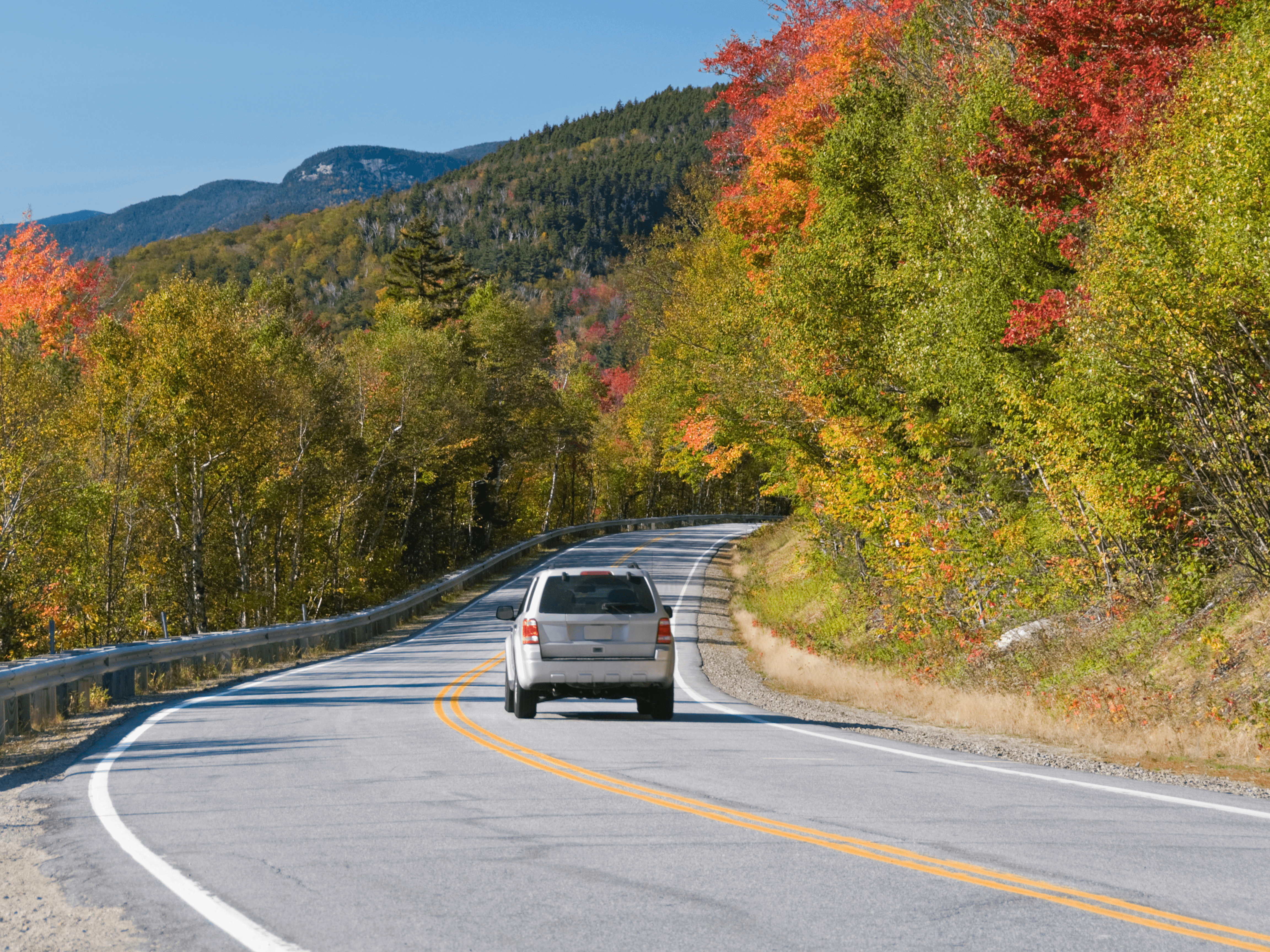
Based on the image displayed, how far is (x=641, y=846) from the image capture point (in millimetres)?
6379

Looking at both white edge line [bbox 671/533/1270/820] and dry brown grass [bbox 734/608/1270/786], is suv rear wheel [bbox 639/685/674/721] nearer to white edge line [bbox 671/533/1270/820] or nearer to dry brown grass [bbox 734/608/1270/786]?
white edge line [bbox 671/533/1270/820]

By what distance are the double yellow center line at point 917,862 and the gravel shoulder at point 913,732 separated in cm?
376

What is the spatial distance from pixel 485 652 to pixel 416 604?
443 inches

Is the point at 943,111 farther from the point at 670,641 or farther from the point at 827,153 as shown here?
the point at 670,641

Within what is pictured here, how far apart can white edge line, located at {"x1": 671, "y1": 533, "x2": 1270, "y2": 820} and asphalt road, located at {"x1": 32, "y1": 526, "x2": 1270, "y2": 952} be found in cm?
7

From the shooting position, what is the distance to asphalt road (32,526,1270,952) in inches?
189

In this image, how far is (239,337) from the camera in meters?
36.8

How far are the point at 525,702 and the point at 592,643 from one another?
1195 millimetres

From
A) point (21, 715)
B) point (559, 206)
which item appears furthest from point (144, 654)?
point (559, 206)

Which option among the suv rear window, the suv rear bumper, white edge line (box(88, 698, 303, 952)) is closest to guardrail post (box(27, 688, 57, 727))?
white edge line (box(88, 698, 303, 952))

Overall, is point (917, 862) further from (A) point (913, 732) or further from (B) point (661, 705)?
(B) point (661, 705)

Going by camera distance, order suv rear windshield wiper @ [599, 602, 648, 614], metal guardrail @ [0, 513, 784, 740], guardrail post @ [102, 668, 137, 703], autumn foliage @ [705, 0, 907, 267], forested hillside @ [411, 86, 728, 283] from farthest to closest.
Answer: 1. forested hillside @ [411, 86, 728, 283]
2. autumn foliage @ [705, 0, 907, 267]
3. guardrail post @ [102, 668, 137, 703]
4. suv rear windshield wiper @ [599, 602, 648, 614]
5. metal guardrail @ [0, 513, 784, 740]

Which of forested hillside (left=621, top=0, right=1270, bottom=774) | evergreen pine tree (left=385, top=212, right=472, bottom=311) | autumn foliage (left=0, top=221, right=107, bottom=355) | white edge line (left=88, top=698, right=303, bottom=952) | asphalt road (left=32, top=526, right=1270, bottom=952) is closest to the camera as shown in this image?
white edge line (left=88, top=698, right=303, bottom=952)

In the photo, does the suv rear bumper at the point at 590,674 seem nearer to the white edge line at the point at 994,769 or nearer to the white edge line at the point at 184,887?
the white edge line at the point at 994,769
